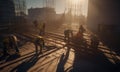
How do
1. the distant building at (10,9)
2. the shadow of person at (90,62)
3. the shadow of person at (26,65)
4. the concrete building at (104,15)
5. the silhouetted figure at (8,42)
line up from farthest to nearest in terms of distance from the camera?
1. the distant building at (10,9)
2. the concrete building at (104,15)
3. the silhouetted figure at (8,42)
4. the shadow of person at (90,62)
5. the shadow of person at (26,65)

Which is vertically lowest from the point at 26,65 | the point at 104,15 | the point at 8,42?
the point at 26,65

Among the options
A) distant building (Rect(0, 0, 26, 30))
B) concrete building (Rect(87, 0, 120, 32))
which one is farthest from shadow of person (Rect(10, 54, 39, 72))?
distant building (Rect(0, 0, 26, 30))

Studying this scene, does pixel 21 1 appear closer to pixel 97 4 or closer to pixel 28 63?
pixel 97 4

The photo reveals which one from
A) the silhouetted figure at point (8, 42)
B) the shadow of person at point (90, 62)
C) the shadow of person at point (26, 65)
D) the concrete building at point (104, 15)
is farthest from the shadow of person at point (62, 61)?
the concrete building at point (104, 15)

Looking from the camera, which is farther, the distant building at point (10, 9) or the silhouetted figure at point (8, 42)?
the distant building at point (10, 9)

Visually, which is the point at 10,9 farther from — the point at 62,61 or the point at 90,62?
the point at 90,62

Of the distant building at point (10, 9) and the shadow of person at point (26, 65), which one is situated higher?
the distant building at point (10, 9)

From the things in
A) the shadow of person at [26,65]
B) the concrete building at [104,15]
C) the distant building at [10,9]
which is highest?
the distant building at [10,9]

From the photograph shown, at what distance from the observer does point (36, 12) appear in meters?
87.1

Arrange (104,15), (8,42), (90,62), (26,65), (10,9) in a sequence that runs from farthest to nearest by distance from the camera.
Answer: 1. (10,9)
2. (104,15)
3. (8,42)
4. (90,62)
5. (26,65)

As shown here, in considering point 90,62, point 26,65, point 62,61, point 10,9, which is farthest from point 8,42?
point 10,9

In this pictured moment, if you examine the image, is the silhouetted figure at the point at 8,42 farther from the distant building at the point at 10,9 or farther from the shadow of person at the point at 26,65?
the distant building at the point at 10,9

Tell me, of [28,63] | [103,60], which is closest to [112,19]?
[103,60]

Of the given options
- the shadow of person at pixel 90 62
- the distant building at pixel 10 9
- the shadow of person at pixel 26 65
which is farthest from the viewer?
the distant building at pixel 10 9
